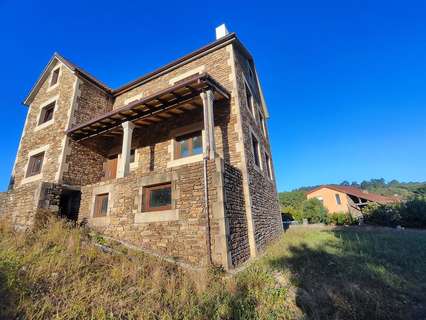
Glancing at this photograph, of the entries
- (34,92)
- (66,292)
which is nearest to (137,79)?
(34,92)

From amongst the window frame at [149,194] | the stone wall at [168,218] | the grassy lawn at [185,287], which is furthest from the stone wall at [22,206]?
the window frame at [149,194]

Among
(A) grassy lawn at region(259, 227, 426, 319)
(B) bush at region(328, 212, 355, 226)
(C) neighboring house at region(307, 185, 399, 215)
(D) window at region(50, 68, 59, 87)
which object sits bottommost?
(A) grassy lawn at region(259, 227, 426, 319)

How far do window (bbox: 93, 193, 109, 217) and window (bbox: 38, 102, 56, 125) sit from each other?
22.5 feet

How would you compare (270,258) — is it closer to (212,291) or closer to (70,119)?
(212,291)

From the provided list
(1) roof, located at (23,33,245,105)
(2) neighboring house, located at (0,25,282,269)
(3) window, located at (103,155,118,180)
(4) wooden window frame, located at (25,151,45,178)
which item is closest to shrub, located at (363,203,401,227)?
(2) neighboring house, located at (0,25,282,269)

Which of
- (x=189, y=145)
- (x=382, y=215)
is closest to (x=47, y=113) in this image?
(x=189, y=145)

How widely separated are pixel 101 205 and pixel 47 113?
7.86 m

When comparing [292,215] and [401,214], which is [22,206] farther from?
[292,215]

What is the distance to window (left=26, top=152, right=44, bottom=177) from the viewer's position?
1067 cm

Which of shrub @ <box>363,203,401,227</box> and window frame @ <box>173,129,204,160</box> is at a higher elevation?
window frame @ <box>173,129,204,160</box>

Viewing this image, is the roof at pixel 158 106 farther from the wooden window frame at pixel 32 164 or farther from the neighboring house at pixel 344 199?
the neighboring house at pixel 344 199

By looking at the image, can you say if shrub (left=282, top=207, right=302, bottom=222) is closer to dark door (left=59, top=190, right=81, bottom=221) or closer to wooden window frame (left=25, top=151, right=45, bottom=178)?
dark door (left=59, top=190, right=81, bottom=221)

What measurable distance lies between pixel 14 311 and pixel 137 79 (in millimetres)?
11169

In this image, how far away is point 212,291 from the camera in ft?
12.4
